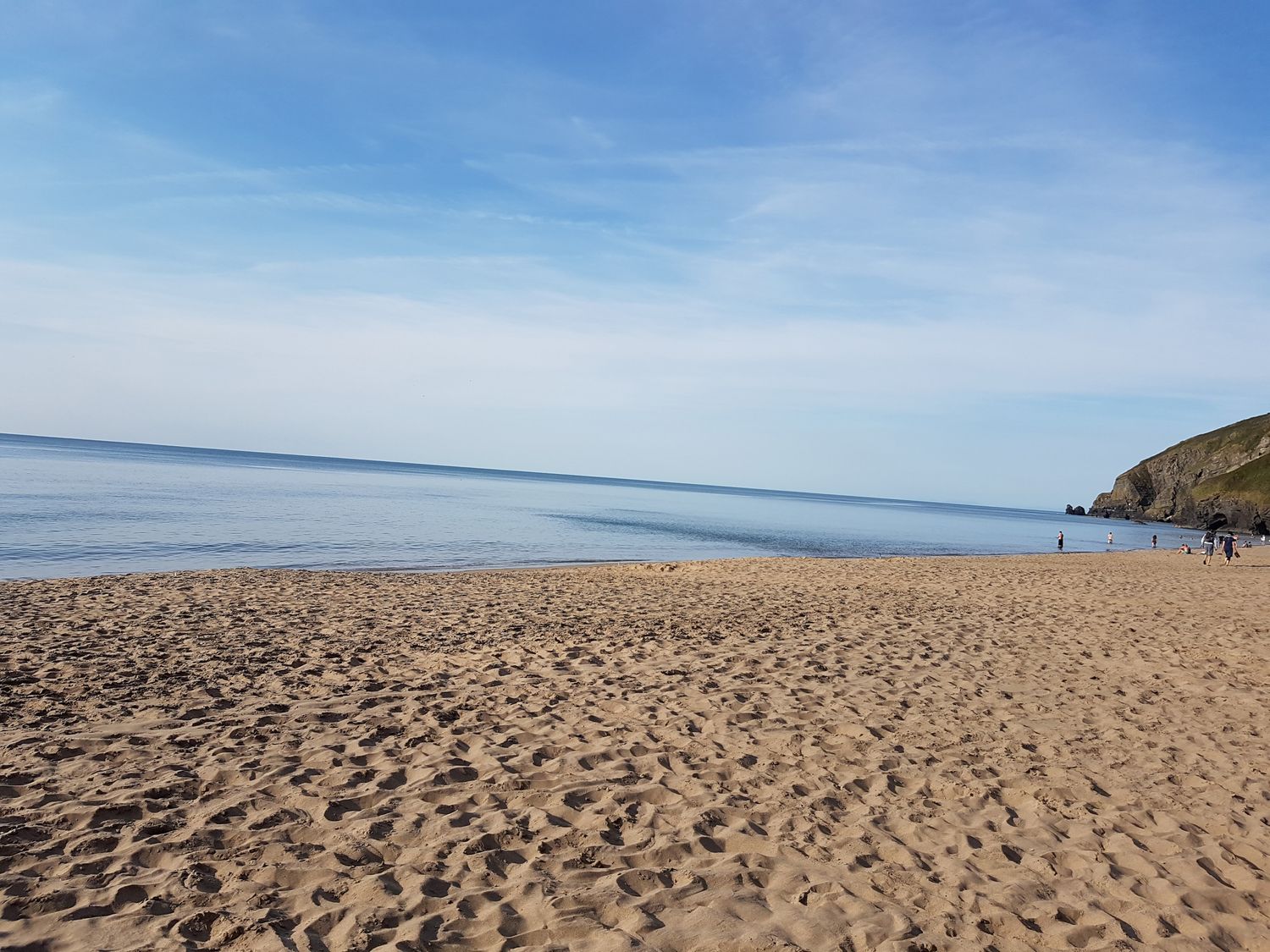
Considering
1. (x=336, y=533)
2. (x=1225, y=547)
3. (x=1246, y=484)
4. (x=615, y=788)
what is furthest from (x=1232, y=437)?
(x=615, y=788)

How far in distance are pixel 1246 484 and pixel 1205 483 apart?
10.5 metres

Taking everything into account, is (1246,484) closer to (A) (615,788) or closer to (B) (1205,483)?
(B) (1205,483)

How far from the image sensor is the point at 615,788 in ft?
18.3

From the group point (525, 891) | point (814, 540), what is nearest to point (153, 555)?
point (525, 891)

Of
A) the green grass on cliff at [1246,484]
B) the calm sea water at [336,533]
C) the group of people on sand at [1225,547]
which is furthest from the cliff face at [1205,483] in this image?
the group of people on sand at [1225,547]

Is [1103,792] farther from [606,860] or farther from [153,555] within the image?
[153,555]

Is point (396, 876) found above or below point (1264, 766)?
below

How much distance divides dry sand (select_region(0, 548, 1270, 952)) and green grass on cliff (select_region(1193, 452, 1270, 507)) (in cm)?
8202

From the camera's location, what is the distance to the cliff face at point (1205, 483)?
75375mm

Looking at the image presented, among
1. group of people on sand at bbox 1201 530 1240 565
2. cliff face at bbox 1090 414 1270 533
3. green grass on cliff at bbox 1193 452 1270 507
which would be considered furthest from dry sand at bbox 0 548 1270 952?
green grass on cliff at bbox 1193 452 1270 507

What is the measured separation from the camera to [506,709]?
7.30 metres

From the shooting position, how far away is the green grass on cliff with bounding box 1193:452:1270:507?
75000mm

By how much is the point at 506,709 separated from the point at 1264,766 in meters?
6.58

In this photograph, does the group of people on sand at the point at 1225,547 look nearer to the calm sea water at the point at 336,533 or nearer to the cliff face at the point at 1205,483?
the calm sea water at the point at 336,533
